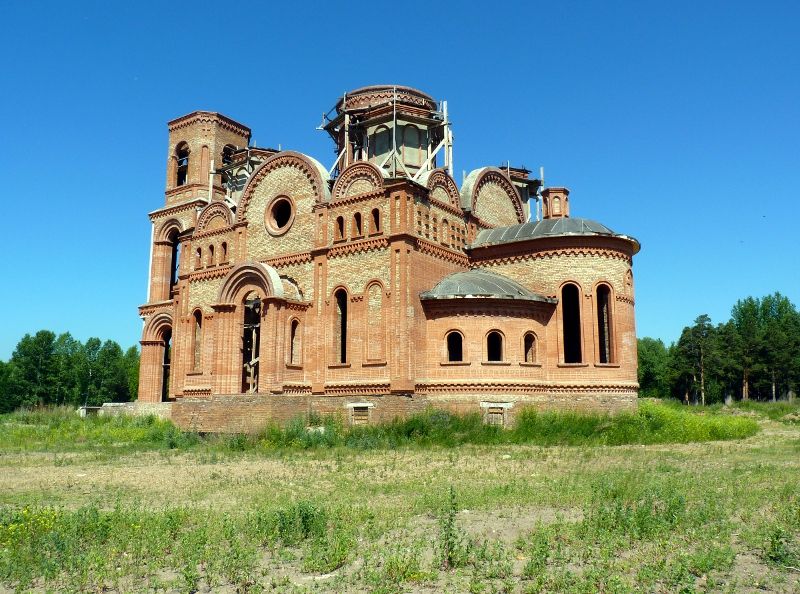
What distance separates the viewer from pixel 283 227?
24750 millimetres

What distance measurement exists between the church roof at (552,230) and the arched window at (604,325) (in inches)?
73.4

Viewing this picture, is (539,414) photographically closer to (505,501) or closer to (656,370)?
(505,501)

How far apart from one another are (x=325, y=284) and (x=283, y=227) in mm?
3273

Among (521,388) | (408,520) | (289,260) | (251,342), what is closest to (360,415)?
(521,388)

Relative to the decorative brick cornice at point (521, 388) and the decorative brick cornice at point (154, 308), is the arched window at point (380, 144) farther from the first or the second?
the decorative brick cornice at point (154, 308)

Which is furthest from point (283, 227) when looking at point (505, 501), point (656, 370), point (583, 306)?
point (656, 370)

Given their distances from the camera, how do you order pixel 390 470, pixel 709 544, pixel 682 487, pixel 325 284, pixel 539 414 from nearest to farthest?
pixel 709 544, pixel 682 487, pixel 390 470, pixel 539 414, pixel 325 284

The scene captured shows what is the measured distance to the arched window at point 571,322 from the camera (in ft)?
74.3

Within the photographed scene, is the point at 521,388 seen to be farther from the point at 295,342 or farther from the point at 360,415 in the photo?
the point at 295,342

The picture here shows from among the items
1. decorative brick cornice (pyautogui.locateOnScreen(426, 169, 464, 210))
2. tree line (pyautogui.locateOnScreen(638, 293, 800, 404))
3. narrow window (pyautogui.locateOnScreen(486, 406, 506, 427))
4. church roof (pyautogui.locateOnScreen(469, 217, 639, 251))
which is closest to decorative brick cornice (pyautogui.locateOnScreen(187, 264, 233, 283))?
decorative brick cornice (pyautogui.locateOnScreen(426, 169, 464, 210))

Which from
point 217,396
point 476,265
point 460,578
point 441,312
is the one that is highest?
point 476,265

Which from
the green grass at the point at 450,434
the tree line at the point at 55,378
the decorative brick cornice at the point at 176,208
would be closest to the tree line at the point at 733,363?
the green grass at the point at 450,434

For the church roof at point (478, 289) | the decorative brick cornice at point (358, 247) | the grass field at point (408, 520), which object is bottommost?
the grass field at point (408, 520)

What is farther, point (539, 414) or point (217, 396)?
point (217, 396)
